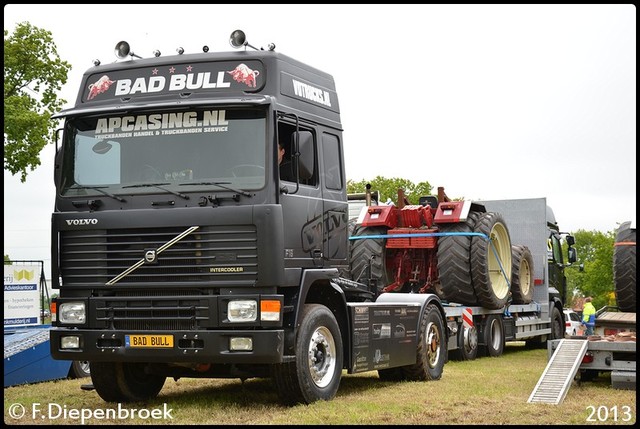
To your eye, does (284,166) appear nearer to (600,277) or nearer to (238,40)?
(238,40)

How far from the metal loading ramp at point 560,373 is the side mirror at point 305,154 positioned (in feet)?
12.2

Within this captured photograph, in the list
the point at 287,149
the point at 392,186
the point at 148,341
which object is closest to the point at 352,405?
the point at 148,341

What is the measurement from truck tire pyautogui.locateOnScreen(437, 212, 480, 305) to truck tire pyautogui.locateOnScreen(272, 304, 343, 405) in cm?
622

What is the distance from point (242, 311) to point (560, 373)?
4.28 meters

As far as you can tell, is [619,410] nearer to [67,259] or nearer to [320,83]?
[320,83]

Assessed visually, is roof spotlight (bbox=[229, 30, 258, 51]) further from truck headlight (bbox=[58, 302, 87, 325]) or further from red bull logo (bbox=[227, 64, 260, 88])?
truck headlight (bbox=[58, 302, 87, 325])

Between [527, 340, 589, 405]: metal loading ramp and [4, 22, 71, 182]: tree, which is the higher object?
[4, 22, 71, 182]: tree

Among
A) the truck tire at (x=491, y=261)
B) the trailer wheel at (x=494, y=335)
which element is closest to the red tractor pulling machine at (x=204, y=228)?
the truck tire at (x=491, y=261)

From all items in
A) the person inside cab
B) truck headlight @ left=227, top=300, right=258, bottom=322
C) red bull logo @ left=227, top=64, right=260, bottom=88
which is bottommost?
truck headlight @ left=227, top=300, right=258, bottom=322

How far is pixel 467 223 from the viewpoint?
1755 cm

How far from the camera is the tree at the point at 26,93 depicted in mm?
35000

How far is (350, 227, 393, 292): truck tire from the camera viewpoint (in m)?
17.9

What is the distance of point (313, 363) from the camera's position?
36.1 ft

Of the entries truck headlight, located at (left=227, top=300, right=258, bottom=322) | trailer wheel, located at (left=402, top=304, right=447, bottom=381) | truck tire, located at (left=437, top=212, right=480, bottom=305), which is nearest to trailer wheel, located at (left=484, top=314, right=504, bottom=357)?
truck tire, located at (left=437, top=212, right=480, bottom=305)
